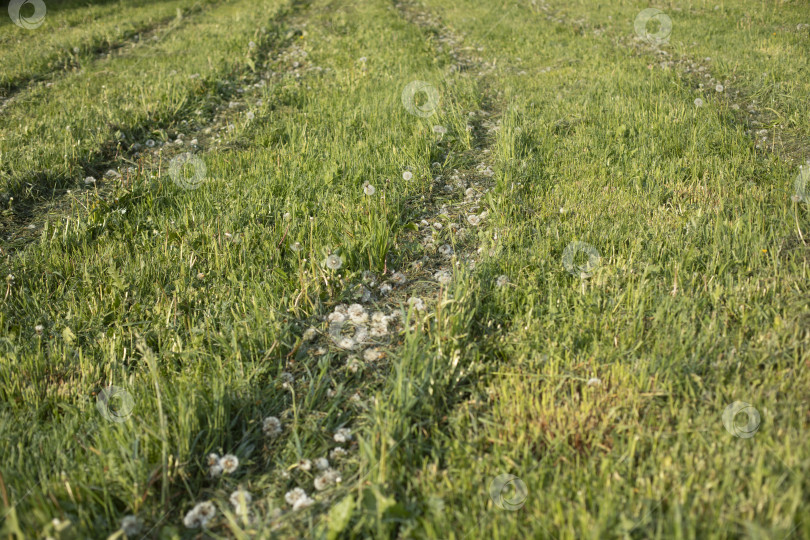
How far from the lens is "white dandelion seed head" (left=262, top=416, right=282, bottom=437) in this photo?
117 inches

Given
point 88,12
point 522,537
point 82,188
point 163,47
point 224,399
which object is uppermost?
point 88,12

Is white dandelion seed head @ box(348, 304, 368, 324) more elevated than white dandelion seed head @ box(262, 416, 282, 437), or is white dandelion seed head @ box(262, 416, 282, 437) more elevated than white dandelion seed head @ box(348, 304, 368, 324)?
white dandelion seed head @ box(348, 304, 368, 324)

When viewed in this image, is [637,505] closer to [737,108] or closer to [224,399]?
[224,399]

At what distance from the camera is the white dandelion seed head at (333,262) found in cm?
412

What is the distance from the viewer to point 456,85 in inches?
335

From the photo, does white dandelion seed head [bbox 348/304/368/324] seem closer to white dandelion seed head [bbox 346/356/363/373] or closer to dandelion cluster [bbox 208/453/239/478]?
white dandelion seed head [bbox 346/356/363/373]

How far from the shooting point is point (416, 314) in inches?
138

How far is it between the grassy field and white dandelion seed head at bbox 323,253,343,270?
0.07 metres

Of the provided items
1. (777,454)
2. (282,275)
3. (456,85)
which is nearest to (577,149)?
(456,85)

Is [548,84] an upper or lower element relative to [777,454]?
upper

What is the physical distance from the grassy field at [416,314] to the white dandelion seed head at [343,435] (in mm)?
32

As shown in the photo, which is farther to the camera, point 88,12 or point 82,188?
point 88,12

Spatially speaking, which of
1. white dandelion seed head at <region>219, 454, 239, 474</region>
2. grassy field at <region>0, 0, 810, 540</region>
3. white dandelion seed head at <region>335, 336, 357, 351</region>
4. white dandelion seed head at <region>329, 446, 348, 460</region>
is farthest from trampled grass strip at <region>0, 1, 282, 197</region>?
white dandelion seed head at <region>329, 446, 348, 460</region>

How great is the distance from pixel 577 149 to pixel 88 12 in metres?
17.0
